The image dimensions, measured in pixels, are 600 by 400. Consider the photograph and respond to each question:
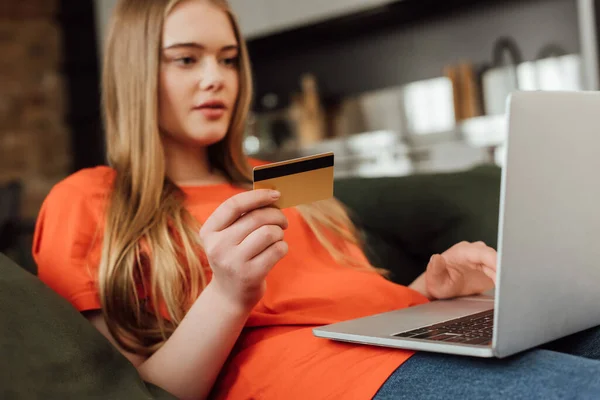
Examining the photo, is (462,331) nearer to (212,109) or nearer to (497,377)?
(497,377)

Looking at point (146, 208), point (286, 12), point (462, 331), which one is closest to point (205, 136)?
point (146, 208)

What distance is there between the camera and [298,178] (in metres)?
0.74

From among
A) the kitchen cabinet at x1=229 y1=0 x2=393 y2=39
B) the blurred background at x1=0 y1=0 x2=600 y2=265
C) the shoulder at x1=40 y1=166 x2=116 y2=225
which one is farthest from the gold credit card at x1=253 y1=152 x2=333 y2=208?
the kitchen cabinet at x1=229 y1=0 x2=393 y2=39

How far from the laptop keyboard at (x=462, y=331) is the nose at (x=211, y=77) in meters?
0.55

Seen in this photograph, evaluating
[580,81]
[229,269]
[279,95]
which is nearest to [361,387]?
[229,269]

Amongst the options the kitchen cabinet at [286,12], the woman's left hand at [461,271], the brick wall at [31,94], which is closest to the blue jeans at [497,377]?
the woman's left hand at [461,271]

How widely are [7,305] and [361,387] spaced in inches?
15.8

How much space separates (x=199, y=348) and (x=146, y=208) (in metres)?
0.27

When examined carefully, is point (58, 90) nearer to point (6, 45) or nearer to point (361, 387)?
point (6, 45)

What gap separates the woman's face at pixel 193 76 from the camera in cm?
110

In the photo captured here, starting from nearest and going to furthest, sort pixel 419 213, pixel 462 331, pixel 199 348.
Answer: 1. pixel 462 331
2. pixel 199 348
3. pixel 419 213

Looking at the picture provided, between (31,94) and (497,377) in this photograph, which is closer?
(497,377)

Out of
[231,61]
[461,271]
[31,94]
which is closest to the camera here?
[461,271]

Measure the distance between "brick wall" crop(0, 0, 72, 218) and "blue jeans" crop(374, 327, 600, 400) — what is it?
4347mm
